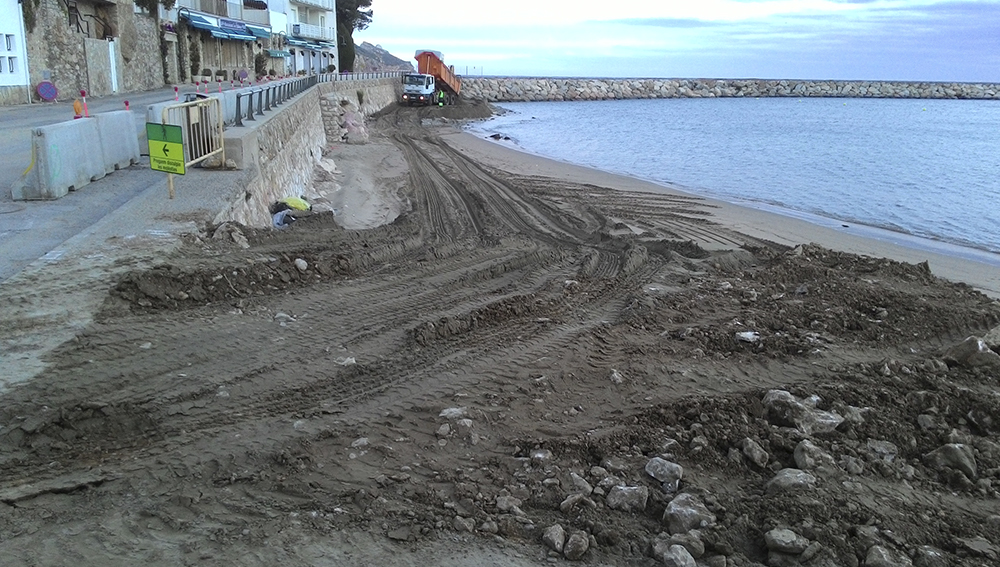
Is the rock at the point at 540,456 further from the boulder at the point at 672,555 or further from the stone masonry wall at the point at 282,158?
the stone masonry wall at the point at 282,158

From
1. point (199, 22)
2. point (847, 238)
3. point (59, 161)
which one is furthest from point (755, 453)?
point (199, 22)

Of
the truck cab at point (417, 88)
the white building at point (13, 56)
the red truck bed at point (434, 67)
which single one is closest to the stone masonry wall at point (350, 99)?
the truck cab at point (417, 88)

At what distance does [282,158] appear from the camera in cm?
1504

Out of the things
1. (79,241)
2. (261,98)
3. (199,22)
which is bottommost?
(79,241)

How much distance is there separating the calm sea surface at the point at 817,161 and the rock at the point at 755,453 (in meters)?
13.8

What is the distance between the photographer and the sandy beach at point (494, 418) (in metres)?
4.07

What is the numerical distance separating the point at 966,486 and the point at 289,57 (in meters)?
62.3

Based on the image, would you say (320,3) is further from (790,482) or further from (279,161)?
(790,482)

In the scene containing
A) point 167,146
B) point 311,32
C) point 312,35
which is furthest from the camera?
point 311,32

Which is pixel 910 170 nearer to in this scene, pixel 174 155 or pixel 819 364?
pixel 819 364

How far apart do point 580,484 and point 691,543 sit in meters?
0.88

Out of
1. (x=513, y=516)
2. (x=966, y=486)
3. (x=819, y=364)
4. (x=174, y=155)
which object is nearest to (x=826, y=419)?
(x=966, y=486)

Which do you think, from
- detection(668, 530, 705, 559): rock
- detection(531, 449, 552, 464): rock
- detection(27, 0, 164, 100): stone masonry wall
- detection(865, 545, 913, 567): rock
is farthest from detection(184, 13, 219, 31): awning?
detection(865, 545, 913, 567): rock

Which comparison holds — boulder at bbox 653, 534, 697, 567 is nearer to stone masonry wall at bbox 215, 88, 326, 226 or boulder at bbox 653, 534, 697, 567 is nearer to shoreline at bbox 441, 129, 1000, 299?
stone masonry wall at bbox 215, 88, 326, 226
